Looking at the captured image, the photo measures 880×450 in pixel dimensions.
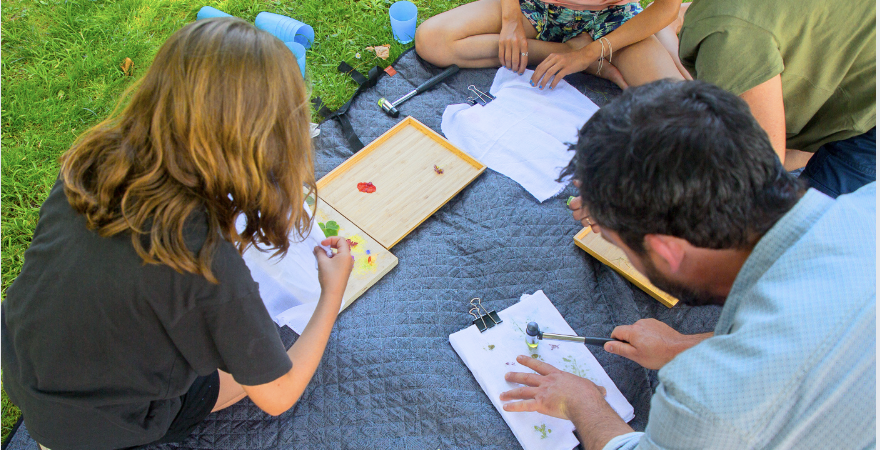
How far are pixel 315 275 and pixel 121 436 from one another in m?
0.57

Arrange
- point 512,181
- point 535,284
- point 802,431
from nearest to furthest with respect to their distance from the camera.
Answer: point 802,431 → point 535,284 → point 512,181

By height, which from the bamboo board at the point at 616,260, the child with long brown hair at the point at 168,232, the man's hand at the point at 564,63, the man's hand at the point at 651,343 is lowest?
the bamboo board at the point at 616,260

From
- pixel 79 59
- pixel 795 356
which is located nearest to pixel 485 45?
pixel 79 59

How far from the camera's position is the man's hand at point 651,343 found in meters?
1.26

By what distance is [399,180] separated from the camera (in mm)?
1794

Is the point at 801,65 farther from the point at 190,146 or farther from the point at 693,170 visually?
the point at 190,146

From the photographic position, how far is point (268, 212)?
94 cm

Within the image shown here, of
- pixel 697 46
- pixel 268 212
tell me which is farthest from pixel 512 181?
pixel 268 212

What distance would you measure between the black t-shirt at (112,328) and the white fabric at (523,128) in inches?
44.0

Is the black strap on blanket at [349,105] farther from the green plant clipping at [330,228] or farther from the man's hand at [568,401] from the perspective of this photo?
the man's hand at [568,401]

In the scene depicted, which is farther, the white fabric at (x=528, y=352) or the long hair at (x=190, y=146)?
the white fabric at (x=528, y=352)

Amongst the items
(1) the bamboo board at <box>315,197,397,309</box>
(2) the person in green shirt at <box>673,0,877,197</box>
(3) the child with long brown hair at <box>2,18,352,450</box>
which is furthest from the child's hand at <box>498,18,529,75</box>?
(3) the child with long brown hair at <box>2,18,352,450</box>

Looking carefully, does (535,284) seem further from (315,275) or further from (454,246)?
(315,275)

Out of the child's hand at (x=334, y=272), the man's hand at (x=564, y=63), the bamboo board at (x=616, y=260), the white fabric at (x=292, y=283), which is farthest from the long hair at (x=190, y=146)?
the man's hand at (x=564, y=63)
